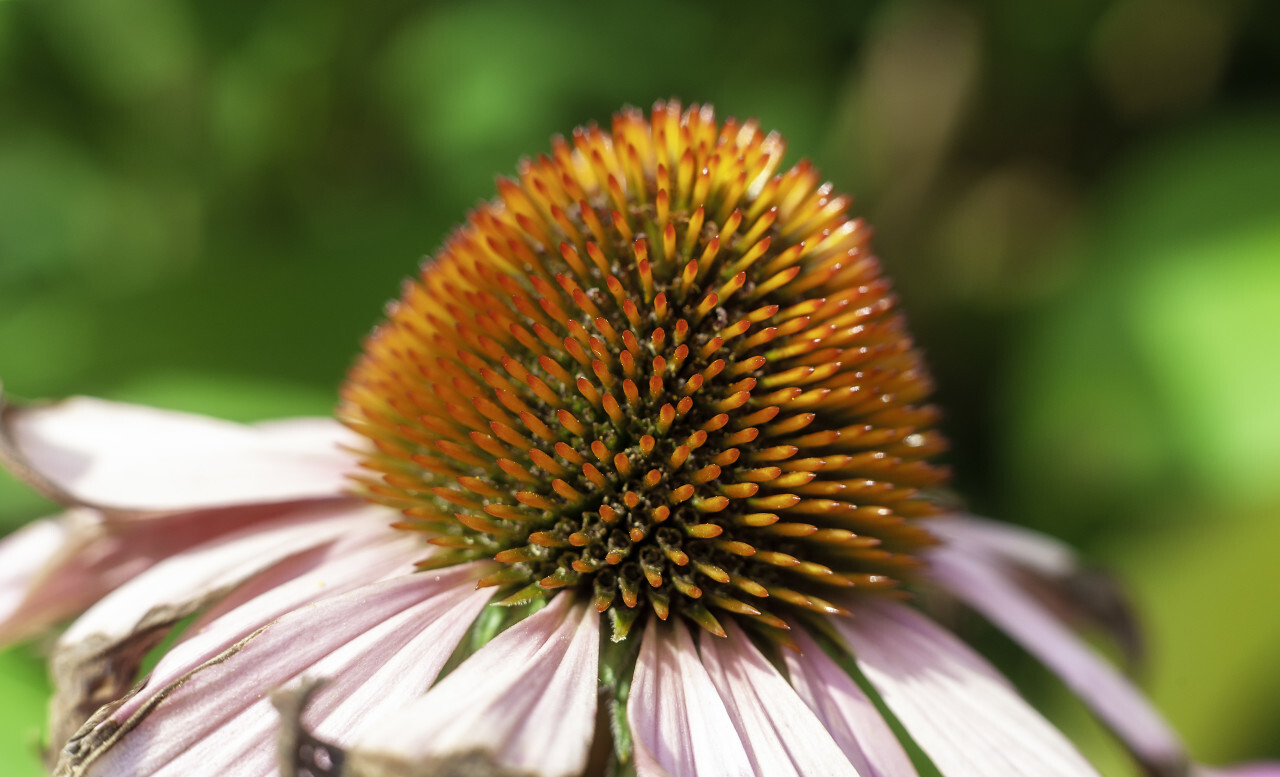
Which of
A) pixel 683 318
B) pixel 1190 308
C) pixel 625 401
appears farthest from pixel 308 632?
pixel 1190 308

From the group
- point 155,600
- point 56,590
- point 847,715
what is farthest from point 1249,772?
point 56,590

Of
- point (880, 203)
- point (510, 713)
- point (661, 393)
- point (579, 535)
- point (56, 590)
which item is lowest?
point (56, 590)

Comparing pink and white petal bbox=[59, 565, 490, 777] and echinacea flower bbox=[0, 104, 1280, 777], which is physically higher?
echinacea flower bbox=[0, 104, 1280, 777]

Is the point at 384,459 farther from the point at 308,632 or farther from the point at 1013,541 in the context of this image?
the point at 1013,541

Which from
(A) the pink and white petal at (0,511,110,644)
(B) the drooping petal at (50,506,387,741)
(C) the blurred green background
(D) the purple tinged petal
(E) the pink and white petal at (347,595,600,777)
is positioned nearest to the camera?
(E) the pink and white petal at (347,595,600,777)

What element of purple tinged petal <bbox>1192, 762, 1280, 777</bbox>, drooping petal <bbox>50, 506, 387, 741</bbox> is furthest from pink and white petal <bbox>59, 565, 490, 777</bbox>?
purple tinged petal <bbox>1192, 762, 1280, 777</bbox>

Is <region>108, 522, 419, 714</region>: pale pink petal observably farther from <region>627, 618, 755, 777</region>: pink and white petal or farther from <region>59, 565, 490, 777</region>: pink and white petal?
<region>627, 618, 755, 777</region>: pink and white petal

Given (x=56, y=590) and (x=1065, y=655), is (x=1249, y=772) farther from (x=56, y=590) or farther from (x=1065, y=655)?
(x=56, y=590)

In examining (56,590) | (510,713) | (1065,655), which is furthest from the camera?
(1065,655)
